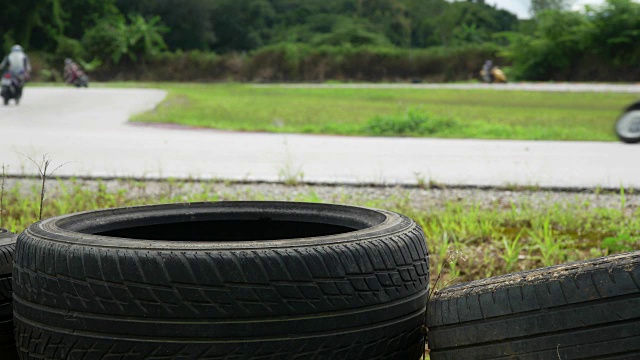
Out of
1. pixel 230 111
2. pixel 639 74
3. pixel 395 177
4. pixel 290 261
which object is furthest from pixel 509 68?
pixel 290 261

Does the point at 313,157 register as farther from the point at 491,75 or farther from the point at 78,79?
the point at 491,75

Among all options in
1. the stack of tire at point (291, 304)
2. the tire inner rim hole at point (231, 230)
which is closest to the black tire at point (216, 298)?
the stack of tire at point (291, 304)

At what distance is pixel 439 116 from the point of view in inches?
660

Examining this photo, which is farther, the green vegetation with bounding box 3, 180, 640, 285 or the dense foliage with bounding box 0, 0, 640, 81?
the dense foliage with bounding box 0, 0, 640, 81

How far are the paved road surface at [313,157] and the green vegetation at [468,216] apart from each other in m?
0.52

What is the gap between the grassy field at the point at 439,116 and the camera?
44.0 feet

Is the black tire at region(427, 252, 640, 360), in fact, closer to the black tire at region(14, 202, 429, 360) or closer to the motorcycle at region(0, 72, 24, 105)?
the black tire at region(14, 202, 429, 360)

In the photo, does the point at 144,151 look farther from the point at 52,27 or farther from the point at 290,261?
the point at 52,27

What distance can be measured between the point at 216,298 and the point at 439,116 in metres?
14.8

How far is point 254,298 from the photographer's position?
227 cm

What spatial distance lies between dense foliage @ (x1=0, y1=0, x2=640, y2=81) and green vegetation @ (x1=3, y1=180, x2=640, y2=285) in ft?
122

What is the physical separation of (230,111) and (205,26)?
187ft

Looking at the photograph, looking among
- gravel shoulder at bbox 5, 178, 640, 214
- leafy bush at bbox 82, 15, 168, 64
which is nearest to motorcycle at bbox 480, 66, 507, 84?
leafy bush at bbox 82, 15, 168, 64

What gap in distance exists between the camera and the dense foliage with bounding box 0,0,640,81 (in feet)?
140
